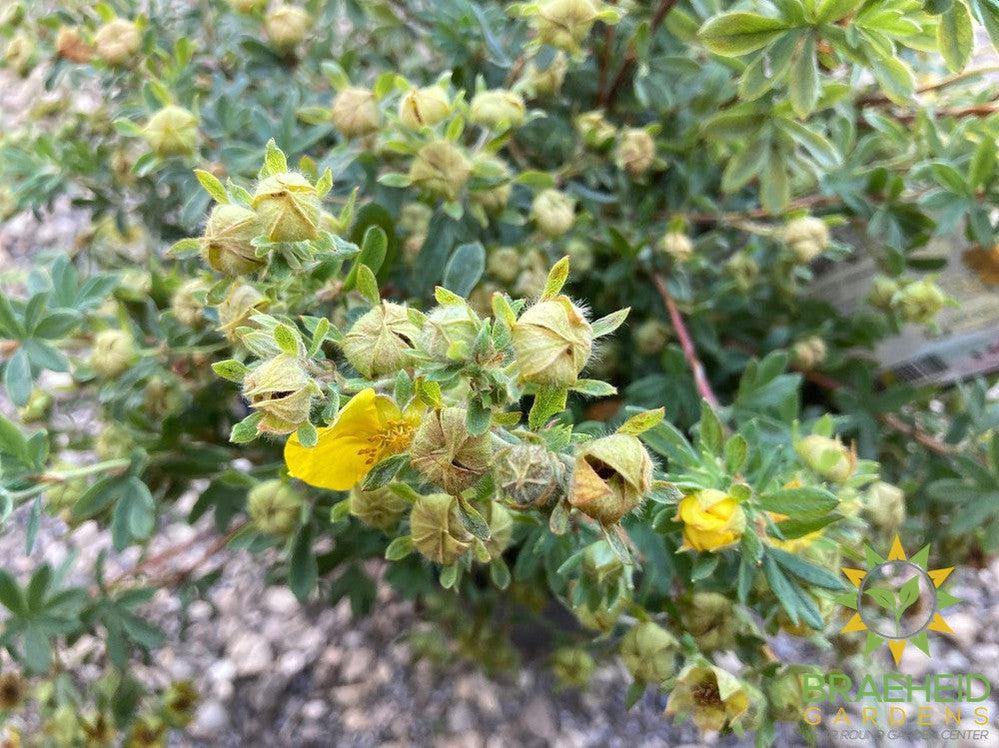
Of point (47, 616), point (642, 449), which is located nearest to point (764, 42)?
point (642, 449)

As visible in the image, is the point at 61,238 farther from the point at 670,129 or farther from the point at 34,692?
the point at 670,129

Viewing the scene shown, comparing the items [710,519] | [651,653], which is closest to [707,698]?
[651,653]

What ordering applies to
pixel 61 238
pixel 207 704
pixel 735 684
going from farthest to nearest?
pixel 61 238 → pixel 207 704 → pixel 735 684

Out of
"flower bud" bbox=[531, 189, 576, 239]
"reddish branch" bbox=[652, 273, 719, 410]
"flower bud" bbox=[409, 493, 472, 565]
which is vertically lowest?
"reddish branch" bbox=[652, 273, 719, 410]

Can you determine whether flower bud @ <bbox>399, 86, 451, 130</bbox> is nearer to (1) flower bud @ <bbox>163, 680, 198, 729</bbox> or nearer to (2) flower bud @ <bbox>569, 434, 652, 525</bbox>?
(2) flower bud @ <bbox>569, 434, 652, 525</bbox>

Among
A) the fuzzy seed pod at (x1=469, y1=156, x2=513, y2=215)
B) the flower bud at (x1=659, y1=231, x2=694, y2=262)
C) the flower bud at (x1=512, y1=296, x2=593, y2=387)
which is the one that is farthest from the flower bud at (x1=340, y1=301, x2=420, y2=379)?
the flower bud at (x1=659, y1=231, x2=694, y2=262)

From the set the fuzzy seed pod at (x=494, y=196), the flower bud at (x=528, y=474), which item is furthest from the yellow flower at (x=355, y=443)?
the fuzzy seed pod at (x=494, y=196)
